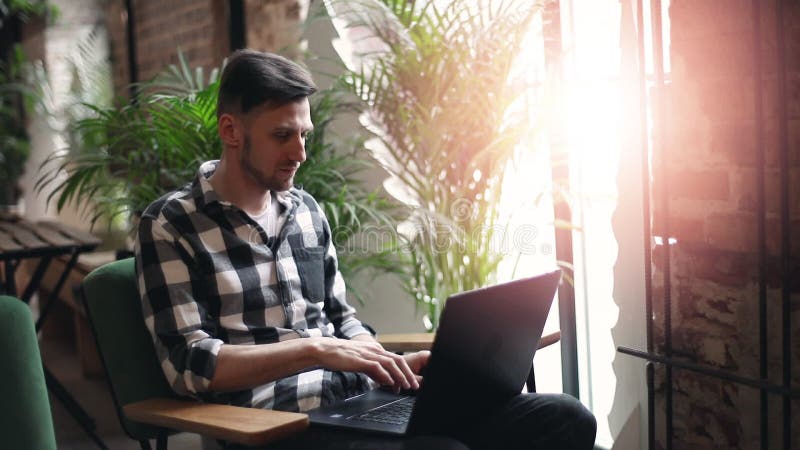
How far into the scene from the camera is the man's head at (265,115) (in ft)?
6.19

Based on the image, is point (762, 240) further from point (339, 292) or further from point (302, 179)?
point (302, 179)

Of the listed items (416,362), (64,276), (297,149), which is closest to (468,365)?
(416,362)

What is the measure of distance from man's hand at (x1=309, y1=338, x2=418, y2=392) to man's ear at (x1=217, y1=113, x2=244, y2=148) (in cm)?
47

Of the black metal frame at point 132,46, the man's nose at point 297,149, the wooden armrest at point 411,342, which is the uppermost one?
the black metal frame at point 132,46

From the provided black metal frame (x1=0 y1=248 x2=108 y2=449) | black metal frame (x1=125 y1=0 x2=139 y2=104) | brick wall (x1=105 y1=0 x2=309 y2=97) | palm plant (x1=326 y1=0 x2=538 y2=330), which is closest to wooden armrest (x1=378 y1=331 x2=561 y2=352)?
palm plant (x1=326 y1=0 x2=538 y2=330)

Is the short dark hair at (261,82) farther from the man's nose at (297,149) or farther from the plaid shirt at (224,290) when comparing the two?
the plaid shirt at (224,290)

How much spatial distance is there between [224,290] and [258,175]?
0.25 m

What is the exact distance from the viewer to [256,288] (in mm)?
1916

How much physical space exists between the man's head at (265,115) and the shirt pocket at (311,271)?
0.18 m

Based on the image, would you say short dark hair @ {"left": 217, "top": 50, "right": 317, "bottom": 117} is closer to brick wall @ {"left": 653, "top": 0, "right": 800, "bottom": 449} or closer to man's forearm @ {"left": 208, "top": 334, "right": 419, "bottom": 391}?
man's forearm @ {"left": 208, "top": 334, "right": 419, "bottom": 391}

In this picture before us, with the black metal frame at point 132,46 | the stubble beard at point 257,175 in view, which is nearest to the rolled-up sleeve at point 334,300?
the stubble beard at point 257,175

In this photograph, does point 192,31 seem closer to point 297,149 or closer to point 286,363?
point 297,149

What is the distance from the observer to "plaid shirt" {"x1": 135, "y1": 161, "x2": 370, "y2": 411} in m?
1.77

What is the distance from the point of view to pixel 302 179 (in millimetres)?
2807
